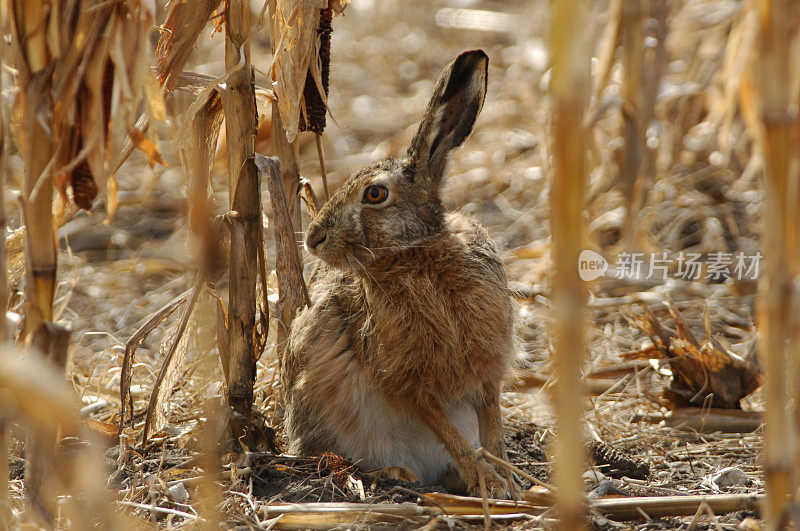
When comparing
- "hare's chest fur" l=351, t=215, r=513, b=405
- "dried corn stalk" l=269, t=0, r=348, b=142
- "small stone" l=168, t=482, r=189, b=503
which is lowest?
"small stone" l=168, t=482, r=189, b=503

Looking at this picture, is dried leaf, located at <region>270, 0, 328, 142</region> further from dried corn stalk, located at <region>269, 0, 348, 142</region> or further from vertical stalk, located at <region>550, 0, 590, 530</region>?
vertical stalk, located at <region>550, 0, 590, 530</region>

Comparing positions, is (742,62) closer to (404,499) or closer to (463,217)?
(463,217)

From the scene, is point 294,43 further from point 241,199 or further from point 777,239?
point 777,239

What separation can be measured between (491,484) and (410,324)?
65 centimetres

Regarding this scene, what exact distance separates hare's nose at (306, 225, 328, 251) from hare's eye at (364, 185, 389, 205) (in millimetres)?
201

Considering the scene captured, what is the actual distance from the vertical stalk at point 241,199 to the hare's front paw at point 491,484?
88cm

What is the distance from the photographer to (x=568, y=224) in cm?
158

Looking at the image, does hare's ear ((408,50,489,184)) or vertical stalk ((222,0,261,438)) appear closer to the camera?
vertical stalk ((222,0,261,438))

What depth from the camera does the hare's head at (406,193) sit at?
317 centimetres

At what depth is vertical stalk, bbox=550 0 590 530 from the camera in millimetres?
1517

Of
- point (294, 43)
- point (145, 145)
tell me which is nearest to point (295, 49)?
point (294, 43)

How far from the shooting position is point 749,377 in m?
3.82

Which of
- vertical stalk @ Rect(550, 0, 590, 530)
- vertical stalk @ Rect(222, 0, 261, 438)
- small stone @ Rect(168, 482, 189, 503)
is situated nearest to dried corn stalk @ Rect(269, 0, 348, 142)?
vertical stalk @ Rect(222, 0, 261, 438)

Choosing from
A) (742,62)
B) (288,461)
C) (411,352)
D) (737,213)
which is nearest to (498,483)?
(411,352)
